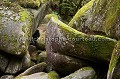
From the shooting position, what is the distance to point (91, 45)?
6.57 m

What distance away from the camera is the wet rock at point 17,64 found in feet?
26.3

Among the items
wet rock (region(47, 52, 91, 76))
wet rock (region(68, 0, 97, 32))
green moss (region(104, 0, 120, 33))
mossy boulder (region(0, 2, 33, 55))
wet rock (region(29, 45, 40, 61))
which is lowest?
wet rock (region(29, 45, 40, 61))

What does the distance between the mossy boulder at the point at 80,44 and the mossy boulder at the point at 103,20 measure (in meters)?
0.27

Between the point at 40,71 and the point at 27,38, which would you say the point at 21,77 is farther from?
the point at 27,38

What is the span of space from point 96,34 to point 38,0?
425cm

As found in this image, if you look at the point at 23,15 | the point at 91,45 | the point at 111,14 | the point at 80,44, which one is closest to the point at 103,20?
the point at 111,14

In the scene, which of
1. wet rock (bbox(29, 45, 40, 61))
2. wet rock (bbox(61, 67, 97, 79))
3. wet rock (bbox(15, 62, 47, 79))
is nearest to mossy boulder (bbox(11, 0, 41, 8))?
wet rock (bbox(29, 45, 40, 61))

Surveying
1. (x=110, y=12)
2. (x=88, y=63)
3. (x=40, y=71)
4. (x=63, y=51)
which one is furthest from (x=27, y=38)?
(x=110, y=12)

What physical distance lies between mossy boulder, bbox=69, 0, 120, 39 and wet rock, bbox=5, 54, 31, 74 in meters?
1.99

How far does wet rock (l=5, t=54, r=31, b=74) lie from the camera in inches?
315

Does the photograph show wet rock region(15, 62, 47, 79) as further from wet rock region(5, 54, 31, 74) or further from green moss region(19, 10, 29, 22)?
green moss region(19, 10, 29, 22)

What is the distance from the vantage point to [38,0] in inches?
414

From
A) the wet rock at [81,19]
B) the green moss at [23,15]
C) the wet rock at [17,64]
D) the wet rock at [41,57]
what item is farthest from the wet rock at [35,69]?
the green moss at [23,15]

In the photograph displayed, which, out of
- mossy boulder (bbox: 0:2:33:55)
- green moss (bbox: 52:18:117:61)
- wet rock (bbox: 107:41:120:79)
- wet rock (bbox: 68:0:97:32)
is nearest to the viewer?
wet rock (bbox: 107:41:120:79)
